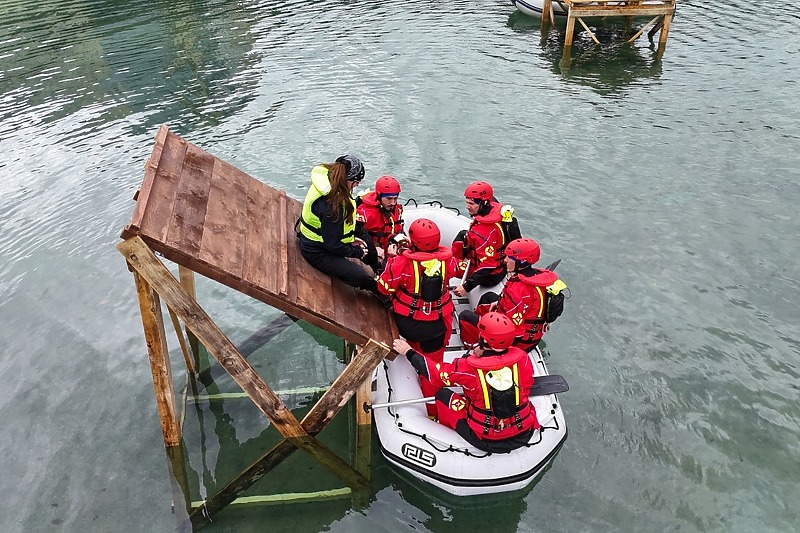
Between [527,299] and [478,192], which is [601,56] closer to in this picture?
[478,192]

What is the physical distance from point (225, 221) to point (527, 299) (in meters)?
3.64

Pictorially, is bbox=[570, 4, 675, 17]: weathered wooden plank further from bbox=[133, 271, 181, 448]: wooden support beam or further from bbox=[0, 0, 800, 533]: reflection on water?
bbox=[133, 271, 181, 448]: wooden support beam

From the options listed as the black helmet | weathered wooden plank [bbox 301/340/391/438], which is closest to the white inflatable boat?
weathered wooden plank [bbox 301/340/391/438]

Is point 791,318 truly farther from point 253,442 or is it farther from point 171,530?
point 171,530

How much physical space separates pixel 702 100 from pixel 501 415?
49.9 ft

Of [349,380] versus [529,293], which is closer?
[349,380]

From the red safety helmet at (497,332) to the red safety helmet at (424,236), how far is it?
119 centimetres

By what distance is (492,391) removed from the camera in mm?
6039

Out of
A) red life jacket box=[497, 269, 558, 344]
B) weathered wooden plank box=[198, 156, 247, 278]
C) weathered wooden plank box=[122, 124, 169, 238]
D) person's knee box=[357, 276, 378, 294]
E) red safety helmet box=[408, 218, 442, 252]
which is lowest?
red life jacket box=[497, 269, 558, 344]

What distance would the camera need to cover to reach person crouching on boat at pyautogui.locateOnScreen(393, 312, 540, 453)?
5.99 m

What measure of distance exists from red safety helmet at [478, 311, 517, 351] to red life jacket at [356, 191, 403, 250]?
3199 millimetres

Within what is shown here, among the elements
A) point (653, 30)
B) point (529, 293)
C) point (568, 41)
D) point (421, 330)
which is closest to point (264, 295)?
point (421, 330)

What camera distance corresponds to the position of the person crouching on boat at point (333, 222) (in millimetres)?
6164

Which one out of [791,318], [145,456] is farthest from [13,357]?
[791,318]
